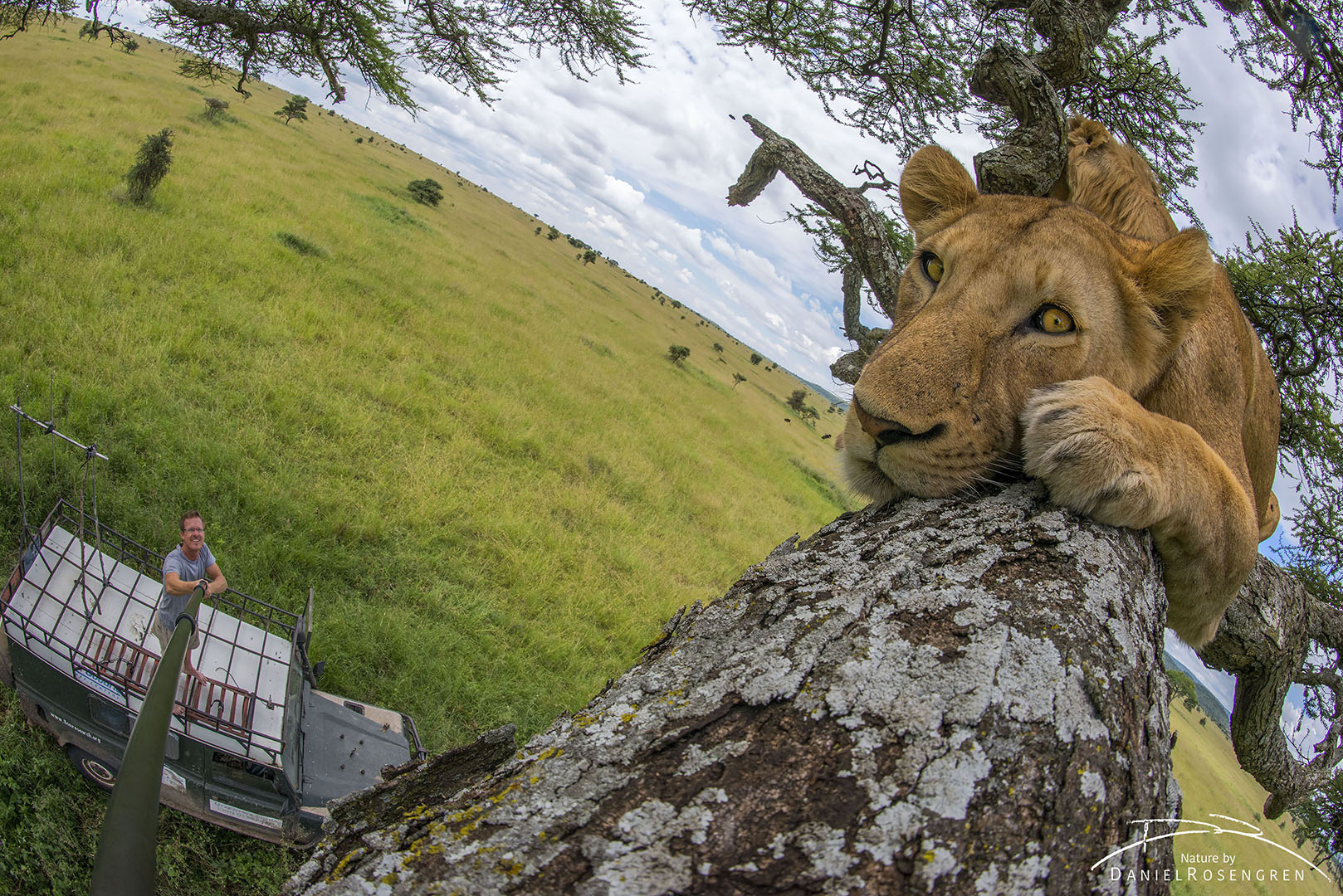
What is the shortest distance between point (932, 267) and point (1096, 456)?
129 centimetres

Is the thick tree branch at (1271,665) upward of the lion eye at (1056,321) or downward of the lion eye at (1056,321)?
downward

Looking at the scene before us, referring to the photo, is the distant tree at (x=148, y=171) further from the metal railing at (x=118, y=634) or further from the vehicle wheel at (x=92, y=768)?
the vehicle wheel at (x=92, y=768)

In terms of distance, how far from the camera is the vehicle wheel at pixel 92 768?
19.5ft

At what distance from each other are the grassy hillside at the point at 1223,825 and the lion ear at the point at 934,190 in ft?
7.87

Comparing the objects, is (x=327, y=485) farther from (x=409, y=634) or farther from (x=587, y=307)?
(x=587, y=307)

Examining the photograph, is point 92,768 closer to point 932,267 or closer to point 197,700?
point 197,700

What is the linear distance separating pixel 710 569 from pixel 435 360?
→ 9552 mm

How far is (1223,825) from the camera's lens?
6.29 ft

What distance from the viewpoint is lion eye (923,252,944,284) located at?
3035 millimetres

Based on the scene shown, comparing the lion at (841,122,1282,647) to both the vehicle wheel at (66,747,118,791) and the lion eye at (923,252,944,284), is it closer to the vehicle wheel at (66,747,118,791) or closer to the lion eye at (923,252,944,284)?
the lion eye at (923,252,944,284)

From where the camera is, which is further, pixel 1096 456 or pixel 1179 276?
pixel 1179 276

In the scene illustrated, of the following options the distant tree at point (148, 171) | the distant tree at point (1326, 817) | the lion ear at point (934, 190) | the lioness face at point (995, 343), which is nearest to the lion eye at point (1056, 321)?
the lioness face at point (995, 343)

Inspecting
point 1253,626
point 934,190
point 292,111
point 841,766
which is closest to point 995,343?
point 934,190

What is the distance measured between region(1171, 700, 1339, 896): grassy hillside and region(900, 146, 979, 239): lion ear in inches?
94.4
